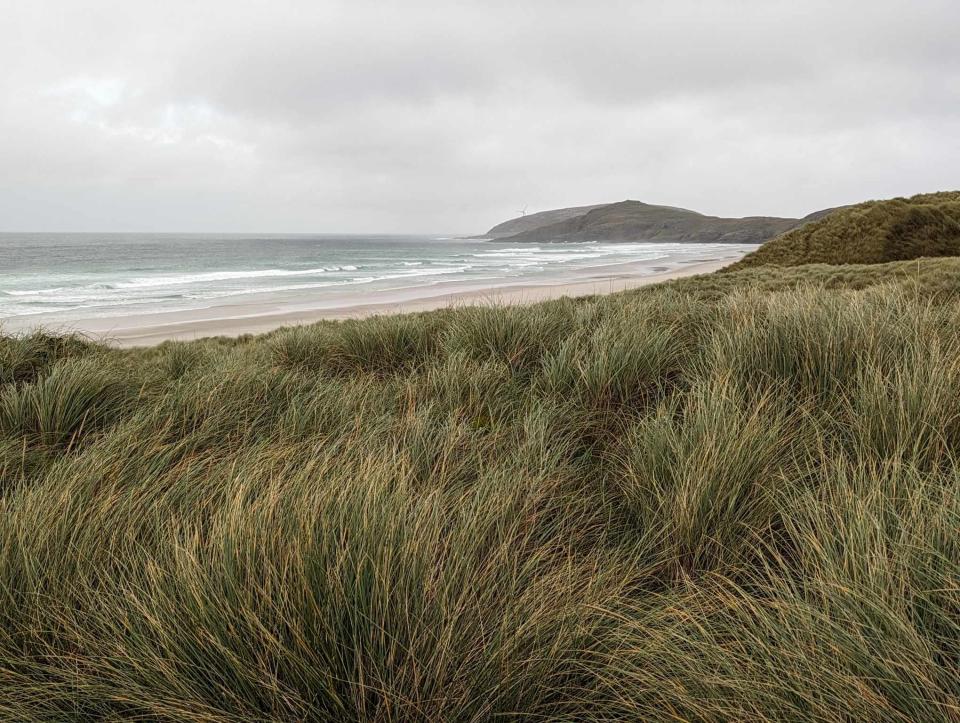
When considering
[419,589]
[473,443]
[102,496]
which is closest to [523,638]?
[419,589]

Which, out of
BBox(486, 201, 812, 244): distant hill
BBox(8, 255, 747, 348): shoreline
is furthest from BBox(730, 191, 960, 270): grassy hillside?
BBox(486, 201, 812, 244): distant hill

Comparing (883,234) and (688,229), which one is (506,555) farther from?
(688,229)

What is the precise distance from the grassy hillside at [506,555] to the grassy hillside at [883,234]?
558 inches

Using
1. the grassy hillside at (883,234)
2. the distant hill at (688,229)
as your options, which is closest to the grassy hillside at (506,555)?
the grassy hillside at (883,234)

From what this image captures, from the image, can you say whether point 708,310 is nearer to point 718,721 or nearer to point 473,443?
point 473,443

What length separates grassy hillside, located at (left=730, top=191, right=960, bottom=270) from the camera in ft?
48.3

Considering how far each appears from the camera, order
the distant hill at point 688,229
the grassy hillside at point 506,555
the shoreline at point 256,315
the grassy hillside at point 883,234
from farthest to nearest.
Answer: the distant hill at point 688,229, the shoreline at point 256,315, the grassy hillside at point 883,234, the grassy hillside at point 506,555

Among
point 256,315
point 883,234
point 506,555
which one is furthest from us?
point 256,315

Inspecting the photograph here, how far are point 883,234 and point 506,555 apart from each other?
17.8m

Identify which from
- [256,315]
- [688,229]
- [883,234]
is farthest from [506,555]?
[688,229]

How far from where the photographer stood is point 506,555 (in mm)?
1706

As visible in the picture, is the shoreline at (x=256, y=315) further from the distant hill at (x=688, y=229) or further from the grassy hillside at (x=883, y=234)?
the distant hill at (x=688, y=229)

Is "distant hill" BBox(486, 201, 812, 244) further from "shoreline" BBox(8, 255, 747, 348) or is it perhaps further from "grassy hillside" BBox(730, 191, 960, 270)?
"grassy hillside" BBox(730, 191, 960, 270)

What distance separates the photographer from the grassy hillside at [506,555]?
129 centimetres
